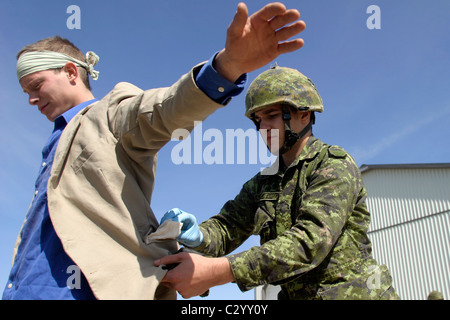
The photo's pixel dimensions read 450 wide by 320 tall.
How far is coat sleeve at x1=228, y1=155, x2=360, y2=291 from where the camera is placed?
8.41 ft

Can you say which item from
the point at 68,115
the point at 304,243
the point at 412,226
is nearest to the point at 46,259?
the point at 68,115

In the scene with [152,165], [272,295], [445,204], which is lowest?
[272,295]

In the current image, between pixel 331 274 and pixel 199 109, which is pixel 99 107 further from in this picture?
pixel 331 274

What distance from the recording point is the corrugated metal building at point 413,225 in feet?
58.3

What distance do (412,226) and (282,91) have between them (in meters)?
18.3

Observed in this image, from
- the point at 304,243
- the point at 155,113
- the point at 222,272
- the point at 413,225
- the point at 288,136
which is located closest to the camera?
the point at 155,113

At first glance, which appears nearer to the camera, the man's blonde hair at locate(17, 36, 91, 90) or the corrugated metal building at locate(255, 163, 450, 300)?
the man's blonde hair at locate(17, 36, 91, 90)

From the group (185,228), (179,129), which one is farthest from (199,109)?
(185,228)

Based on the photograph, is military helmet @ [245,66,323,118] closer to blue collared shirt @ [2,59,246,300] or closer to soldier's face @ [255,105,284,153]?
soldier's face @ [255,105,284,153]

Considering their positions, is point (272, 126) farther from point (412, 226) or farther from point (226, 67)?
point (412, 226)

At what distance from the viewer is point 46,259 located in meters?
2.07

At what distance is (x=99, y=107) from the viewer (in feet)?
7.66

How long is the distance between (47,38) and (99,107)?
106cm
